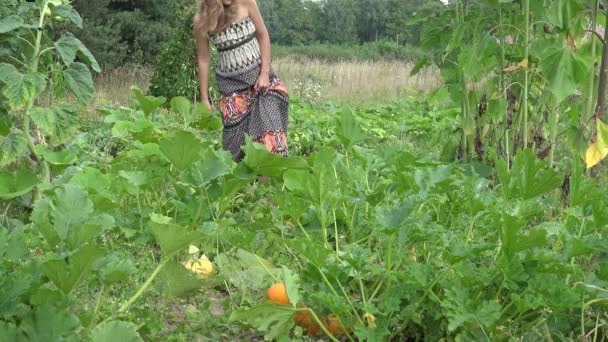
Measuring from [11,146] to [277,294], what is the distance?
5.32ft

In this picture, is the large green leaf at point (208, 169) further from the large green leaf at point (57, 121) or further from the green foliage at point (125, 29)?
the green foliage at point (125, 29)

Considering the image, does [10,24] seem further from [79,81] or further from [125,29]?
[125,29]

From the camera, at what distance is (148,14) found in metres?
15.0

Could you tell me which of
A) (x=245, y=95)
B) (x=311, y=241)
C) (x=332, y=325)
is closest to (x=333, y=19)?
(x=245, y=95)

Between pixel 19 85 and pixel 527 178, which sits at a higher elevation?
pixel 19 85

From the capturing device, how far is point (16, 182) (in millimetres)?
2719

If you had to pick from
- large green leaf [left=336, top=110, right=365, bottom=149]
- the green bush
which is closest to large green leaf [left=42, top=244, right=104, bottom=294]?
large green leaf [left=336, top=110, right=365, bottom=149]

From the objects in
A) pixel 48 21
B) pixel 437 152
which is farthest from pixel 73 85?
pixel 437 152

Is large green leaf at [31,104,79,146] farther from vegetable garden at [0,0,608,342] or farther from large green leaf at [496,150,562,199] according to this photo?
large green leaf at [496,150,562,199]

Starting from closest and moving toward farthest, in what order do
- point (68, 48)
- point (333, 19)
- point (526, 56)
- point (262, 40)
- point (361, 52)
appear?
point (68, 48) → point (526, 56) → point (262, 40) → point (361, 52) → point (333, 19)

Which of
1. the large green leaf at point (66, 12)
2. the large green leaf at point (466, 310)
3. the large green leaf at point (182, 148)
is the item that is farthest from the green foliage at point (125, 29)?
the large green leaf at point (466, 310)

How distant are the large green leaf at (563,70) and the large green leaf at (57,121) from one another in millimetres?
2034

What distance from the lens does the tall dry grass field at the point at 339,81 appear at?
38.6ft

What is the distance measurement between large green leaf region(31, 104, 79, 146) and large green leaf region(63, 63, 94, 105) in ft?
0.25
